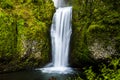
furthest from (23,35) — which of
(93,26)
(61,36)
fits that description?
(93,26)

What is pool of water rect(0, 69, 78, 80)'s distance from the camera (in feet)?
41.5

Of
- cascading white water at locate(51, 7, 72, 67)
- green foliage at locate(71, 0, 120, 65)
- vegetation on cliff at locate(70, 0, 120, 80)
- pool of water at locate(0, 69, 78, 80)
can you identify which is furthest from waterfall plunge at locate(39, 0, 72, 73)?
pool of water at locate(0, 69, 78, 80)

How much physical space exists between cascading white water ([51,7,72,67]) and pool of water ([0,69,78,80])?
1.80 m

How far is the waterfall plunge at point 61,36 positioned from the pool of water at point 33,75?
1.69 meters

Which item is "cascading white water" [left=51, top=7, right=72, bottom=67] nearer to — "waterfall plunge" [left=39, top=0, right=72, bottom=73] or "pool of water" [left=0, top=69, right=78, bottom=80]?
"waterfall plunge" [left=39, top=0, right=72, bottom=73]

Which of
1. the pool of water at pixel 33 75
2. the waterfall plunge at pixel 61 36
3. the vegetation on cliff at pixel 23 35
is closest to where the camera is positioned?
the pool of water at pixel 33 75

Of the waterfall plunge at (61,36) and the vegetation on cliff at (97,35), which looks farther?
the waterfall plunge at (61,36)

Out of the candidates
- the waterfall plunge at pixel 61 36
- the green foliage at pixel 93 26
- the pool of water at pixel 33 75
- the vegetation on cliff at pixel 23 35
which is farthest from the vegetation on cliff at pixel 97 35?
the vegetation on cliff at pixel 23 35

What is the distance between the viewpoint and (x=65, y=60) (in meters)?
15.3

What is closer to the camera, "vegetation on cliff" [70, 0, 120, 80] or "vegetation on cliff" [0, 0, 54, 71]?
"vegetation on cliff" [0, 0, 54, 71]

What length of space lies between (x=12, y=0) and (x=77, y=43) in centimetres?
423

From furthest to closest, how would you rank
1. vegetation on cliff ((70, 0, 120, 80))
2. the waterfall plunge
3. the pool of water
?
the waterfall plunge < vegetation on cliff ((70, 0, 120, 80)) < the pool of water

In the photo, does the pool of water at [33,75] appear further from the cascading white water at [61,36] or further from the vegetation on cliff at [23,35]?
the cascading white water at [61,36]

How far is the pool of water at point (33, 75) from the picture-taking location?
1266 centimetres
